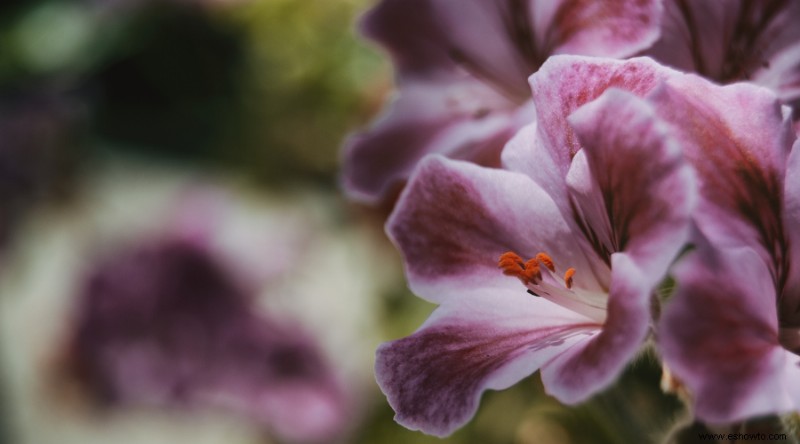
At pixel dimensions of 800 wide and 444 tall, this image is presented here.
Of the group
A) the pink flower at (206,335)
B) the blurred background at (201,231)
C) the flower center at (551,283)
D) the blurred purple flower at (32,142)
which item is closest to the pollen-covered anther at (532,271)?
the flower center at (551,283)

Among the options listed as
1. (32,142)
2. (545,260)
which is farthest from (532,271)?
(32,142)

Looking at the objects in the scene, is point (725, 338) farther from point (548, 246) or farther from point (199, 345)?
point (199, 345)

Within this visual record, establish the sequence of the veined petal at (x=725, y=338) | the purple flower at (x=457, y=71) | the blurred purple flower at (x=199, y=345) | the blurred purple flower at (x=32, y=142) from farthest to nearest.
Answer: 1. the blurred purple flower at (x=32, y=142)
2. the blurred purple flower at (x=199, y=345)
3. the purple flower at (x=457, y=71)
4. the veined petal at (x=725, y=338)

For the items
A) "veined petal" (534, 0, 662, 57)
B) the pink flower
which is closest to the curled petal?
"veined petal" (534, 0, 662, 57)

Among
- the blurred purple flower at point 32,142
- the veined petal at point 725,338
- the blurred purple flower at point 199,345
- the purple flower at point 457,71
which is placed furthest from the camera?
the blurred purple flower at point 32,142

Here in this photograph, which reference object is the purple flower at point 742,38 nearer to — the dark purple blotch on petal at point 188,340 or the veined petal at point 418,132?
the veined petal at point 418,132

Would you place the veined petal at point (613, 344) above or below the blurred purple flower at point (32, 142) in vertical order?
below
